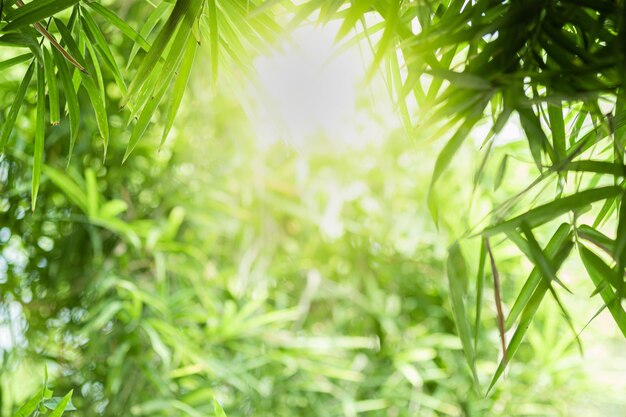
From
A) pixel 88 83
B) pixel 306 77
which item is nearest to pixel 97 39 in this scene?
pixel 88 83

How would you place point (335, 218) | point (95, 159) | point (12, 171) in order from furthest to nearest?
point (335, 218)
point (95, 159)
point (12, 171)

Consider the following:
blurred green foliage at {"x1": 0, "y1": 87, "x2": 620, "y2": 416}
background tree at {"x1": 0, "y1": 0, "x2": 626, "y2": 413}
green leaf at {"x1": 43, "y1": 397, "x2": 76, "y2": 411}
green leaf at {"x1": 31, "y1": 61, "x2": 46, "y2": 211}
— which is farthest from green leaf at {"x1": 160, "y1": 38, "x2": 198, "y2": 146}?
blurred green foliage at {"x1": 0, "y1": 87, "x2": 620, "y2": 416}

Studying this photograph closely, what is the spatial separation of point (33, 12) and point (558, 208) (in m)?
0.40

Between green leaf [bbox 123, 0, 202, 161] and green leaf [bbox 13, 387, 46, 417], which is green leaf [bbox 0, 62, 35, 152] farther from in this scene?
green leaf [bbox 13, 387, 46, 417]

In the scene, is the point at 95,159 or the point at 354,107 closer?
the point at 95,159

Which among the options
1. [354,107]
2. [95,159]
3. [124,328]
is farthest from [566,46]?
[354,107]

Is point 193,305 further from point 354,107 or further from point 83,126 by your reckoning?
point 354,107

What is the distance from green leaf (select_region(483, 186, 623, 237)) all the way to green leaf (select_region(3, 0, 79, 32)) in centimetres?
35

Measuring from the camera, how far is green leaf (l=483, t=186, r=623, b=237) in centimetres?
48

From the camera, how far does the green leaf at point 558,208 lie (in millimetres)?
478

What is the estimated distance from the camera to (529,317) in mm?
531

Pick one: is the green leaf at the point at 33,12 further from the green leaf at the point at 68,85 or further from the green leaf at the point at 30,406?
the green leaf at the point at 30,406

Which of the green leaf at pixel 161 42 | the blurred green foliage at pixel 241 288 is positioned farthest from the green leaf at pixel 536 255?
the blurred green foliage at pixel 241 288

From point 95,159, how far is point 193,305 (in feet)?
1.19
